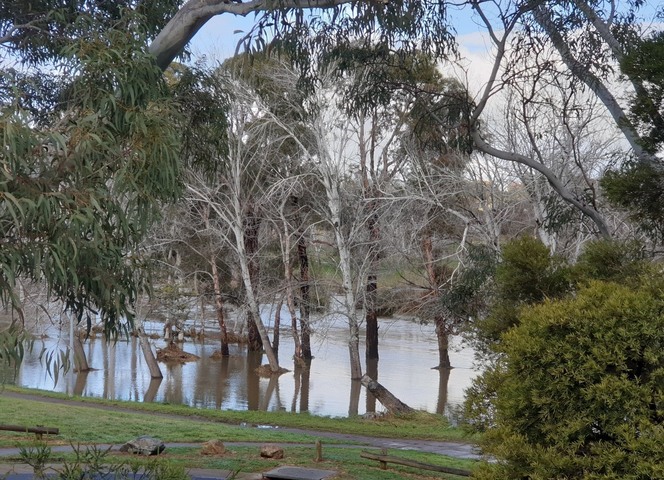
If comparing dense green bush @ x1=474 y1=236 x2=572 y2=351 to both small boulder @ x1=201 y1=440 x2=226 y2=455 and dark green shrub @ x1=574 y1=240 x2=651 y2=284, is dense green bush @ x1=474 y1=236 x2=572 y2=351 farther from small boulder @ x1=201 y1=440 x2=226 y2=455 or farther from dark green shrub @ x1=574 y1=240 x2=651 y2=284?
small boulder @ x1=201 y1=440 x2=226 y2=455

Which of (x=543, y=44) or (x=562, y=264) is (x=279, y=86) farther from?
(x=562, y=264)

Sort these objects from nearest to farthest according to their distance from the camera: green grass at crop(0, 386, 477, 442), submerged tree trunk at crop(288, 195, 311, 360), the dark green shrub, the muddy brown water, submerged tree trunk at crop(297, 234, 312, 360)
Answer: the dark green shrub → green grass at crop(0, 386, 477, 442) → the muddy brown water → submerged tree trunk at crop(288, 195, 311, 360) → submerged tree trunk at crop(297, 234, 312, 360)

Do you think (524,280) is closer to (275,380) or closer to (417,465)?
(417,465)

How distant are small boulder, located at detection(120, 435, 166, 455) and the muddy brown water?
9.22 meters

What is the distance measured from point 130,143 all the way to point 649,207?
4.51m

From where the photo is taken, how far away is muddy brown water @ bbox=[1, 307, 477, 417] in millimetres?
24156

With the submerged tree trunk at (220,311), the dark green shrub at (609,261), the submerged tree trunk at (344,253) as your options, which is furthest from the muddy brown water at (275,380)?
the dark green shrub at (609,261)

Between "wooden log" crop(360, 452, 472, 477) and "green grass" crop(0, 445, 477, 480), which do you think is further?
"green grass" crop(0, 445, 477, 480)

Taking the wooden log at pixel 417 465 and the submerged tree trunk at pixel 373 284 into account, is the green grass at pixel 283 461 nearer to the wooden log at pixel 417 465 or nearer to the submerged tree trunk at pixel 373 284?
the wooden log at pixel 417 465

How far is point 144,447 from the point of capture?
1066 cm

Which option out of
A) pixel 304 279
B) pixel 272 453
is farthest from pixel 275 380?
pixel 272 453

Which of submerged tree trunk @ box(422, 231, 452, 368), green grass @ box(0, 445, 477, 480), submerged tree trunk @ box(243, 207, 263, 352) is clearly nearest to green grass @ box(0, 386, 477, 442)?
green grass @ box(0, 445, 477, 480)

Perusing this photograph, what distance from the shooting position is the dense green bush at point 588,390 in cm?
473

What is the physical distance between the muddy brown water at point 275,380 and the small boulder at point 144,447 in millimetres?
9225
